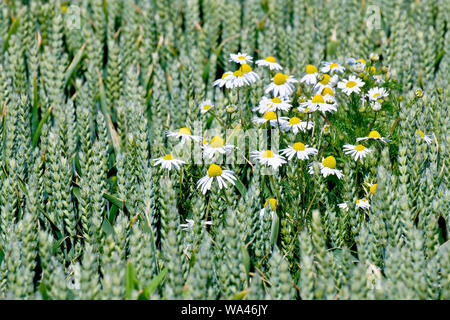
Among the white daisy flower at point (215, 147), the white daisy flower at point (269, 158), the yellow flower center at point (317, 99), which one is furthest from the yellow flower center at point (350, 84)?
the white daisy flower at point (215, 147)

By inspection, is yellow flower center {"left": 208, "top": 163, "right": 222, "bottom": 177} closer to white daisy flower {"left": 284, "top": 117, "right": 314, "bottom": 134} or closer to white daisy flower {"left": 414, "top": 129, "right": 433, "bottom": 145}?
white daisy flower {"left": 284, "top": 117, "right": 314, "bottom": 134}

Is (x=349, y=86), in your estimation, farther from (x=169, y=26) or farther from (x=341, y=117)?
(x=169, y=26)

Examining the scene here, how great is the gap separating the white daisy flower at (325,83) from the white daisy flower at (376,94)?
169 mm

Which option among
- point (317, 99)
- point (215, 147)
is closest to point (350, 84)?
point (317, 99)

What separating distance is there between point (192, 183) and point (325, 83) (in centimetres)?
76

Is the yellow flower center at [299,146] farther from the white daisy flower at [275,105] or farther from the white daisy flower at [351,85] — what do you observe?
the white daisy flower at [351,85]

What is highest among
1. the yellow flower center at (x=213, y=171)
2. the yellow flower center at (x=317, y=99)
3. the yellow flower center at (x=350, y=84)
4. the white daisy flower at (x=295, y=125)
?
the yellow flower center at (x=350, y=84)

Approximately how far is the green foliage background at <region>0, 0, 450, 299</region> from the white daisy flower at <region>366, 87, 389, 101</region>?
134mm

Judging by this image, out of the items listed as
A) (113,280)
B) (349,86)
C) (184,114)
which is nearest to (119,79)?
(184,114)

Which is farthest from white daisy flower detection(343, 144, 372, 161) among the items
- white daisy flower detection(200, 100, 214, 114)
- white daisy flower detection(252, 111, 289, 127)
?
white daisy flower detection(200, 100, 214, 114)

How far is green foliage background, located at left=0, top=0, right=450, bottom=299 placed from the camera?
1657 millimetres

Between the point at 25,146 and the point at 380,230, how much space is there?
156cm

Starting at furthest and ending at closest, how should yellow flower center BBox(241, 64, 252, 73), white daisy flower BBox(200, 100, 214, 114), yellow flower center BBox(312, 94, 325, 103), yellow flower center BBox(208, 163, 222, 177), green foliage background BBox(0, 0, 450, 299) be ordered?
white daisy flower BBox(200, 100, 214, 114)
yellow flower center BBox(241, 64, 252, 73)
yellow flower center BBox(312, 94, 325, 103)
yellow flower center BBox(208, 163, 222, 177)
green foliage background BBox(0, 0, 450, 299)

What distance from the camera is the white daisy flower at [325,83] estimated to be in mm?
2487
